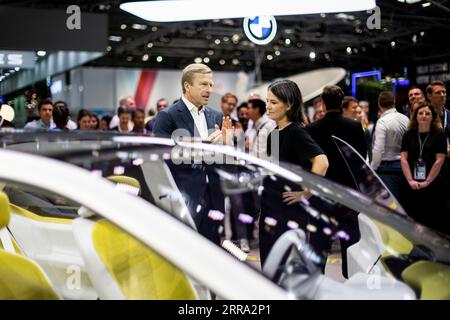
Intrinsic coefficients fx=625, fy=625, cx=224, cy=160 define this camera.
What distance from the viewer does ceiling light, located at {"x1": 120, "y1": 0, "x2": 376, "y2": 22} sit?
6519 mm

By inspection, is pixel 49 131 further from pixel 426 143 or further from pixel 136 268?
pixel 426 143

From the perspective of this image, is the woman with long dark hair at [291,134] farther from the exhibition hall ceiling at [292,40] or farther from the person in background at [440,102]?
the exhibition hall ceiling at [292,40]

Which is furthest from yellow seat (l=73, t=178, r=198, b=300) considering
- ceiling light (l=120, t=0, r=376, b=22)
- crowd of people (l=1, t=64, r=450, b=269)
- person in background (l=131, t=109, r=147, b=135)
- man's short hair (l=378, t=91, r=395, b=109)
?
person in background (l=131, t=109, r=147, b=135)

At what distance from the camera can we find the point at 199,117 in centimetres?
386

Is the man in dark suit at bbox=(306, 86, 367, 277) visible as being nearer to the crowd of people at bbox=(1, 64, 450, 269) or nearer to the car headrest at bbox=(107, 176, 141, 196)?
the crowd of people at bbox=(1, 64, 450, 269)

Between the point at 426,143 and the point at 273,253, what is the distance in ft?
13.3

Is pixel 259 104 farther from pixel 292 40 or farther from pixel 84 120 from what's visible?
pixel 292 40

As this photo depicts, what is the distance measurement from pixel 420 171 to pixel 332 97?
166 centimetres

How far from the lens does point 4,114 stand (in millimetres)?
6617

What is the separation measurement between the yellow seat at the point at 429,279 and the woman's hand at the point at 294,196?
0.40m

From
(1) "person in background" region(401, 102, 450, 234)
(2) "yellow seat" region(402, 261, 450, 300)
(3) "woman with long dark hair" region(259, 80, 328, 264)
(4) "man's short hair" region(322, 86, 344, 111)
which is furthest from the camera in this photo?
(1) "person in background" region(401, 102, 450, 234)

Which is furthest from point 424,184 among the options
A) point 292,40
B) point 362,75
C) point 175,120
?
point 292,40

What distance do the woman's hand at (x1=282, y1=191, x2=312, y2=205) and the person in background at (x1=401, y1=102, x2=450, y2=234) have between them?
142 inches
